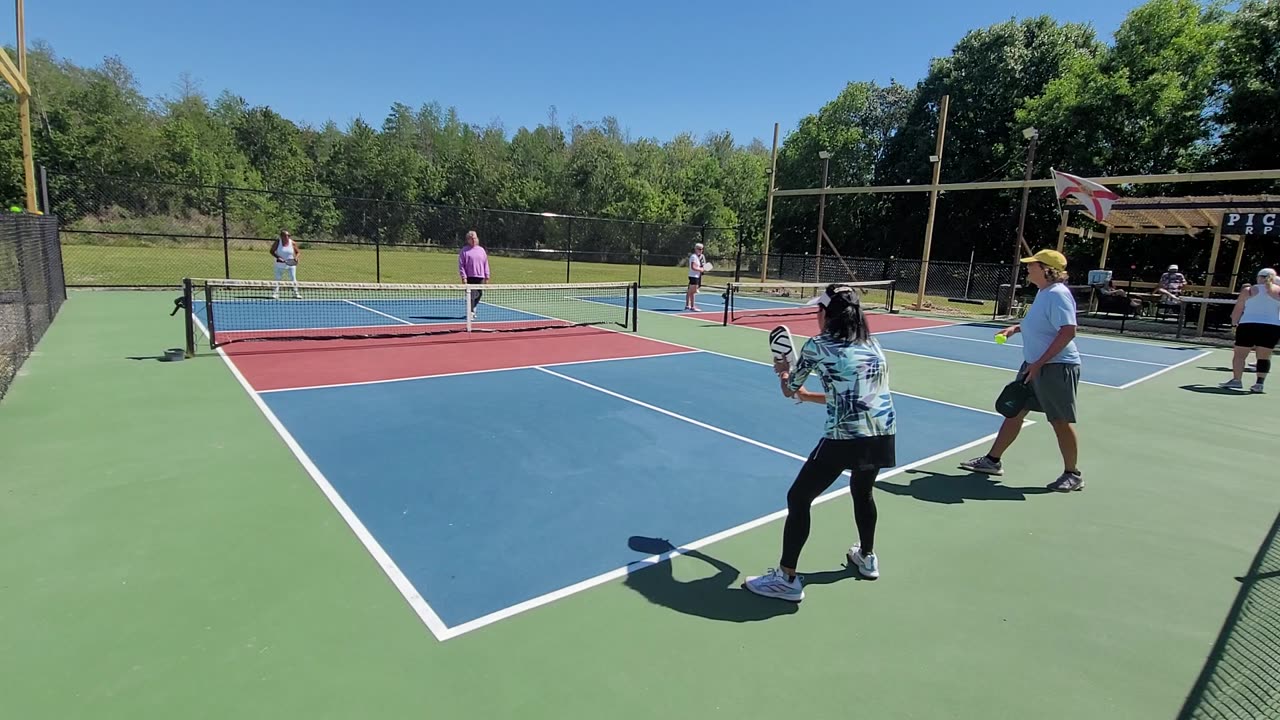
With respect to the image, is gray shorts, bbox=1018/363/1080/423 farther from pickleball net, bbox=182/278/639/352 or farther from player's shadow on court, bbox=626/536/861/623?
pickleball net, bbox=182/278/639/352

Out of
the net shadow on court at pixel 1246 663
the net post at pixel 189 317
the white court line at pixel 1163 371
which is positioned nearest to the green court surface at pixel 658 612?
the net shadow on court at pixel 1246 663

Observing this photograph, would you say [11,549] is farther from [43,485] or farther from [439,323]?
[439,323]

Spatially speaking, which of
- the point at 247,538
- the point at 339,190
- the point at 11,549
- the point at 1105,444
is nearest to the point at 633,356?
the point at 1105,444

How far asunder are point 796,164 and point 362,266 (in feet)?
105

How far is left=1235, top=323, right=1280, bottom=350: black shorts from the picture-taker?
907 cm

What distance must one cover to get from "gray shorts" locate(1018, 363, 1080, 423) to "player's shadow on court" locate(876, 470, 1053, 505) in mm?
671

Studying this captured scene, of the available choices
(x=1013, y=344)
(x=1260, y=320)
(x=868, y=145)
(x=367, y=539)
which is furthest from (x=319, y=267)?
(x=868, y=145)

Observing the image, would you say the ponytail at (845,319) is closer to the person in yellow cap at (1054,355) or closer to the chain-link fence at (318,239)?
the person in yellow cap at (1054,355)

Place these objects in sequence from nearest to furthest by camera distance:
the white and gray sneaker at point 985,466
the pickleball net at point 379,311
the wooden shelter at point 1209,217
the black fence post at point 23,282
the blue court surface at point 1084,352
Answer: the white and gray sneaker at point 985,466
the black fence post at point 23,282
the pickleball net at point 379,311
the blue court surface at point 1084,352
the wooden shelter at point 1209,217

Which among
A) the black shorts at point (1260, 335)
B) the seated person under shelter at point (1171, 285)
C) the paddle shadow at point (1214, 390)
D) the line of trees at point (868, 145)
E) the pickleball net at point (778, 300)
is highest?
the line of trees at point (868, 145)

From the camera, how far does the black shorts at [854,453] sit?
3301 mm

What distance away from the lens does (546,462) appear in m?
5.48

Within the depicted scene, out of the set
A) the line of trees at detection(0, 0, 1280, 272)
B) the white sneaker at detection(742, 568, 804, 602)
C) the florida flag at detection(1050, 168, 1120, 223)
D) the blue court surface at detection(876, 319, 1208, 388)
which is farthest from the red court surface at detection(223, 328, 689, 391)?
the line of trees at detection(0, 0, 1280, 272)

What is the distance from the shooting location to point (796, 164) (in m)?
47.5
